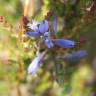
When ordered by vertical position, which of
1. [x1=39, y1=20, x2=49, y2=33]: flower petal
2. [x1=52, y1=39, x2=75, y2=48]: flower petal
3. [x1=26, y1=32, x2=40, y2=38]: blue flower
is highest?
[x1=39, y1=20, x2=49, y2=33]: flower petal

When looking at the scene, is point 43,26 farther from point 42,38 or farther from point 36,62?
point 36,62

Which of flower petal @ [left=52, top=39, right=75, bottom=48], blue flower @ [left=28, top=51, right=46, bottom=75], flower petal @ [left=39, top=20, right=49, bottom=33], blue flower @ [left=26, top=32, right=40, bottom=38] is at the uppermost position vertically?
flower petal @ [left=39, top=20, right=49, bottom=33]

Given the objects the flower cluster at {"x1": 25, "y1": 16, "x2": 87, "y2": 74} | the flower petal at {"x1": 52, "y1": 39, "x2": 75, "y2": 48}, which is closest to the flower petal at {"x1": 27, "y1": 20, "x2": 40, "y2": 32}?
the flower cluster at {"x1": 25, "y1": 16, "x2": 87, "y2": 74}

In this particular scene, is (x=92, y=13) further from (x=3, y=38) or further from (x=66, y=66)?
(x=3, y=38)

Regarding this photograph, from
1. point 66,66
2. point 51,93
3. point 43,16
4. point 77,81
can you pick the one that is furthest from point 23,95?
point 43,16

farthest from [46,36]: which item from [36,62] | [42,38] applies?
[36,62]

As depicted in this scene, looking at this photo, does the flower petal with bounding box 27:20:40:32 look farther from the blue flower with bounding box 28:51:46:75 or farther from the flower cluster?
the blue flower with bounding box 28:51:46:75

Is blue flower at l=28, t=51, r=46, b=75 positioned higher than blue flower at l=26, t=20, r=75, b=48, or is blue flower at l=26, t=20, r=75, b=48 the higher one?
blue flower at l=26, t=20, r=75, b=48

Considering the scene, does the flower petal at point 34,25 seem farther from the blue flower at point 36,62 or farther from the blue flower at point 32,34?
the blue flower at point 36,62
